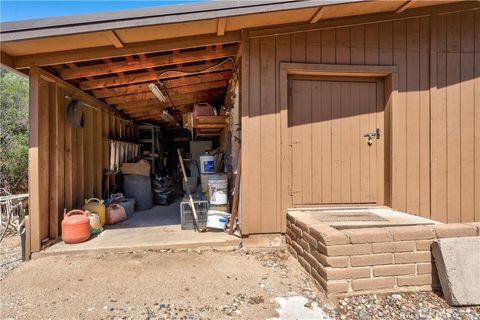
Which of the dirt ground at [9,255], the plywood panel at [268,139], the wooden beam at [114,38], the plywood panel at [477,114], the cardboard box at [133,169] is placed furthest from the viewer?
the cardboard box at [133,169]

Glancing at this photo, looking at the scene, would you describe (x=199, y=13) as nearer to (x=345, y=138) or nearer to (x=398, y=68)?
(x=345, y=138)

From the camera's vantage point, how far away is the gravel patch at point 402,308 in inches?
84.0

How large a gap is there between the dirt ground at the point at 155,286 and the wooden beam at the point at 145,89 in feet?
9.25

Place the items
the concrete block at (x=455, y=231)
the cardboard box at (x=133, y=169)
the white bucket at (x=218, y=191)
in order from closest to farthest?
the concrete block at (x=455, y=231), the white bucket at (x=218, y=191), the cardboard box at (x=133, y=169)

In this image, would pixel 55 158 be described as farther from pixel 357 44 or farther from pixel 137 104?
pixel 357 44

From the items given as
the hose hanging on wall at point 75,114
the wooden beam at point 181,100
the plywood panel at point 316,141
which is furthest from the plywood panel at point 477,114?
the hose hanging on wall at point 75,114

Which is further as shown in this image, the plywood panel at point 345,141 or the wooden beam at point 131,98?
the wooden beam at point 131,98

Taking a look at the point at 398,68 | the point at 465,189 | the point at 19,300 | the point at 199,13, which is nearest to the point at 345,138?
the point at 398,68

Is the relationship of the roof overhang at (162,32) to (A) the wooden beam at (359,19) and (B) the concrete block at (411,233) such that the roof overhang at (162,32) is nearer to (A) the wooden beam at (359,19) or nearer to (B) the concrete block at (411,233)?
(A) the wooden beam at (359,19)

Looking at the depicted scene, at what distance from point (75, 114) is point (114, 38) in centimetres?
153

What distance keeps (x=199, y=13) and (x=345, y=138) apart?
7.55ft

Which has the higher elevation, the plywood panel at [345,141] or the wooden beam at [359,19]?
the wooden beam at [359,19]

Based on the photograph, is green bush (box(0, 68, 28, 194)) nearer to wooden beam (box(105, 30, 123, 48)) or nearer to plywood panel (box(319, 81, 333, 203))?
wooden beam (box(105, 30, 123, 48))

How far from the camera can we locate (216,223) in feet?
12.5
